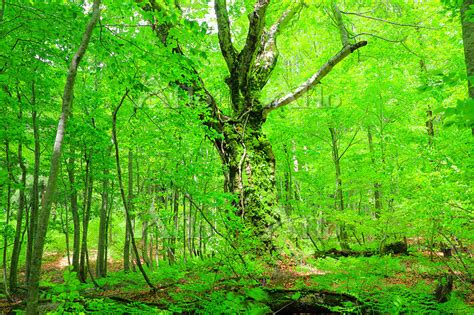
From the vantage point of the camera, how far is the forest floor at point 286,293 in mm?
3148

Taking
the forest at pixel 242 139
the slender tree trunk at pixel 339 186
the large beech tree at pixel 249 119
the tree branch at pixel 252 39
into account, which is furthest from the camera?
the slender tree trunk at pixel 339 186

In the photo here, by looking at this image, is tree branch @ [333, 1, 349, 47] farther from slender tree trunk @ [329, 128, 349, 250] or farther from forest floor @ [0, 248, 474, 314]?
slender tree trunk @ [329, 128, 349, 250]

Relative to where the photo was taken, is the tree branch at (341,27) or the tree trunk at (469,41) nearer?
the tree trunk at (469,41)

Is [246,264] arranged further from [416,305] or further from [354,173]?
[354,173]

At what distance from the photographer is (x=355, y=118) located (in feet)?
38.8

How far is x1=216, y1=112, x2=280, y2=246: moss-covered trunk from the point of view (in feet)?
21.6

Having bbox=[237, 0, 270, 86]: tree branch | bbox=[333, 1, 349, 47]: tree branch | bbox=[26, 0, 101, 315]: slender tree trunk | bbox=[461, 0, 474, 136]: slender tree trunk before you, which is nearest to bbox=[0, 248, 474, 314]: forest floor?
bbox=[26, 0, 101, 315]: slender tree trunk

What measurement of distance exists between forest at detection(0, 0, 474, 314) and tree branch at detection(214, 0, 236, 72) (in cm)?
4

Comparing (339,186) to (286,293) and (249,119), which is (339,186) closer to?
(249,119)

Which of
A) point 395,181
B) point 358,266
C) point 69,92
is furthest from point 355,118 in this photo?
point 69,92

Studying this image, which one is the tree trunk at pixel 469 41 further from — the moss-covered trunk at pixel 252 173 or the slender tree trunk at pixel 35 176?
the slender tree trunk at pixel 35 176

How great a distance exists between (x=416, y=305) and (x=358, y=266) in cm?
236

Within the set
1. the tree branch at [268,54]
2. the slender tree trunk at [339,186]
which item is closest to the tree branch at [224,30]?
the tree branch at [268,54]

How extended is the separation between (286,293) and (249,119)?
187 inches
